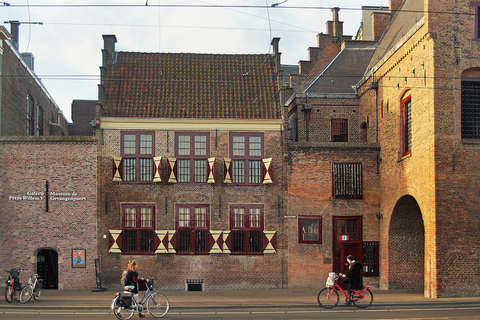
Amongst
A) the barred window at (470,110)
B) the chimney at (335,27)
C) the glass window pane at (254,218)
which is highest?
the chimney at (335,27)

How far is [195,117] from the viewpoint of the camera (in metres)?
27.4

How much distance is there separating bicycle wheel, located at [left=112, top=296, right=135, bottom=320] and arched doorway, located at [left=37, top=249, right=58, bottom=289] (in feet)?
33.2

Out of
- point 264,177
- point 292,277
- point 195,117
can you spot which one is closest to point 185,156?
point 195,117

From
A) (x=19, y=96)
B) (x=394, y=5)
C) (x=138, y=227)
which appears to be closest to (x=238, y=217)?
(x=138, y=227)

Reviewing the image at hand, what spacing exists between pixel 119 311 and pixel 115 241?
938 cm

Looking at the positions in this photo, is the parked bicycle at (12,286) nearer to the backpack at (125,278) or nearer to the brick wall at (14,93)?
the backpack at (125,278)

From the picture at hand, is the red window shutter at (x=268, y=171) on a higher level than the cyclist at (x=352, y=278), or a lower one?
higher

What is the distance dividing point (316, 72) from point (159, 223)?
1315 cm

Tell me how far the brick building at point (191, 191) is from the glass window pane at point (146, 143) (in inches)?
1.9

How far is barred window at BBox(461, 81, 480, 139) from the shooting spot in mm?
22312

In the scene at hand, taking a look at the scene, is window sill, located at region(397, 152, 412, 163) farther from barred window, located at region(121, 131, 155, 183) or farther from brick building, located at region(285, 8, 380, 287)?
barred window, located at region(121, 131, 155, 183)

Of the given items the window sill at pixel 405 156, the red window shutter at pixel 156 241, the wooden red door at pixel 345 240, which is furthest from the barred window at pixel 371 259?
the red window shutter at pixel 156 241

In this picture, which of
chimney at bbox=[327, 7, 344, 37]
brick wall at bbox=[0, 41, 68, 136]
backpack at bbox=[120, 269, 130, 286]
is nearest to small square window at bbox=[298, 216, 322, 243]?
backpack at bbox=[120, 269, 130, 286]

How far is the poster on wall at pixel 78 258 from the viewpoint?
26.2 meters
